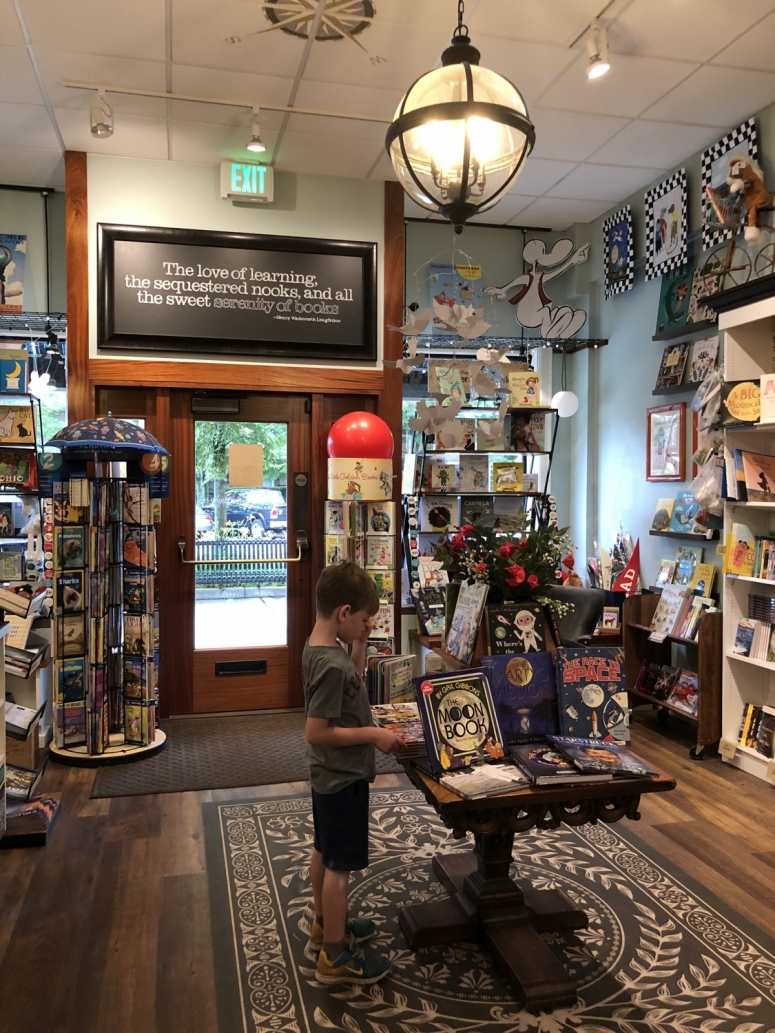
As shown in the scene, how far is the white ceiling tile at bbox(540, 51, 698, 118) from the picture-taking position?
372 cm

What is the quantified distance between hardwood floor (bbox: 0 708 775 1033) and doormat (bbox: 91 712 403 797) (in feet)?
0.32

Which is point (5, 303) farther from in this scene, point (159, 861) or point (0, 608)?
point (159, 861)

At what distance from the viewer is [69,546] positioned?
13.3ft

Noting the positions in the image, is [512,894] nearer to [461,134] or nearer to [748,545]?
[461,134]

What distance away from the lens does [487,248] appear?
603 centimetres

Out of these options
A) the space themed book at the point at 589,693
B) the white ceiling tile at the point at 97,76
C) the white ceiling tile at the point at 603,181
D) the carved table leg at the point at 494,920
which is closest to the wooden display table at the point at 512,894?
the carved table leg at the point at 494,920

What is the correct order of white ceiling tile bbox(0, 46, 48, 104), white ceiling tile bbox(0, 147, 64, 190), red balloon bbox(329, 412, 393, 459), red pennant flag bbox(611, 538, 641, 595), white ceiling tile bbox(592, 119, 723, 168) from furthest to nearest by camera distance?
red pennant flag bbox(611, 538, 641, 595) → white ceiling tile bbox(0, 147, 64, 190) → red balloon bbox(329, 412, 393, 459) → white ceiling tile bbox(592, 119, 723, 168) → white ceiling tile bbox(0, 46, 48, 104)

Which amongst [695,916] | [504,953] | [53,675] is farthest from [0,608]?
[695,916]

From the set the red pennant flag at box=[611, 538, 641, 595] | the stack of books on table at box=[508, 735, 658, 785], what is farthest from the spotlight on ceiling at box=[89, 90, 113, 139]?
the red pennant flag at box=[611, 538, 641, 595]

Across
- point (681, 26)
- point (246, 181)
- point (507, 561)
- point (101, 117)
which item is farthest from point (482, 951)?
point (246, 181)

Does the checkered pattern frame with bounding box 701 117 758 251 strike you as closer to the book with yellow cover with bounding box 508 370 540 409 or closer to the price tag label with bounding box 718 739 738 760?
the book with yellow cover with bounding box 508 370 540 409

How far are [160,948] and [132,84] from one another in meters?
3.81

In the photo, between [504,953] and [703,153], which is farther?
[703,153]

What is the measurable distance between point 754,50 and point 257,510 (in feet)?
11.7
